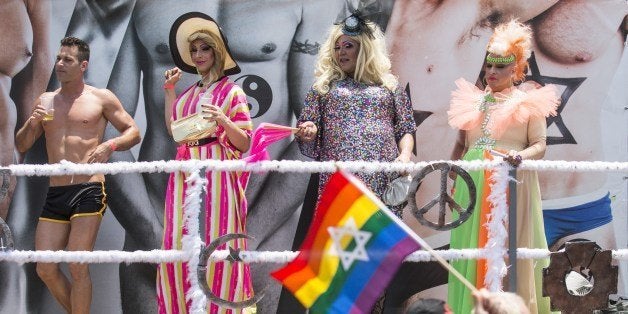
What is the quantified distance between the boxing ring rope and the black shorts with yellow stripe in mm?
851

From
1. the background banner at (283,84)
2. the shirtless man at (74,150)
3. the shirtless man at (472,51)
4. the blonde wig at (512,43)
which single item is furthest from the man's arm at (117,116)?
the blonde wig at (512,43)

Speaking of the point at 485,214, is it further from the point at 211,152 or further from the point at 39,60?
the point at 39,60

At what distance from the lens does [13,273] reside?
6.30 meters

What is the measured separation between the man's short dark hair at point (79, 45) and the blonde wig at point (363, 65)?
142 cm

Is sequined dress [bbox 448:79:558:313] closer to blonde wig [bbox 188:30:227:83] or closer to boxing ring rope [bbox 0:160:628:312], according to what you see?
boxing ring rope [bbox 0:160:628:312]

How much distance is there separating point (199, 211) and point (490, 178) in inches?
57.6

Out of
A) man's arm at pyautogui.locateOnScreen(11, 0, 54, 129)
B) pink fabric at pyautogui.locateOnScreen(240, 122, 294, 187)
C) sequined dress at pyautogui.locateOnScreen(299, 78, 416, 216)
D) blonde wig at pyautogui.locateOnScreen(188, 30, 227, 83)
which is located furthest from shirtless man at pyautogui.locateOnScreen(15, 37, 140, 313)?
sequined dress at pyautogui.locateOnScreen(299, 78, 416, 216)

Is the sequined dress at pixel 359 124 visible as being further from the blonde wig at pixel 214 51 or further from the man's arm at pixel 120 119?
the man's arm at pixel 120 119

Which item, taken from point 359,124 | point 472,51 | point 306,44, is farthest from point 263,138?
point 472,51

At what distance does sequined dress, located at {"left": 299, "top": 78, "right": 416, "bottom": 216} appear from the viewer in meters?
5.39

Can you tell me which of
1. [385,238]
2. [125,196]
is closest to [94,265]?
[125,196]

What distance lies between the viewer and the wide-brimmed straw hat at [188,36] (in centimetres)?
Result: 550

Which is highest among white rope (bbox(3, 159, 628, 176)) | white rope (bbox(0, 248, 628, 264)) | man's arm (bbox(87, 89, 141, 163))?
man's arm (bbox(87, 89, 141, 163))

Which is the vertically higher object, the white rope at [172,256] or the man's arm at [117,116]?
the man's arm at [117,116]
